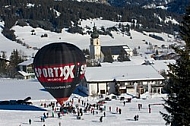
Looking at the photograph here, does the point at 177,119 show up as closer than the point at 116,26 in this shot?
Yes

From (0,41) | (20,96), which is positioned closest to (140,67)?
(20,96)

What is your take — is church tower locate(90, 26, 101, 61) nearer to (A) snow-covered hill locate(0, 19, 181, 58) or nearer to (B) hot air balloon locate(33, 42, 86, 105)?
(A) snow-covered hill locate(0, 19, 181, 58)

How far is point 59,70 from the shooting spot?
110 ft

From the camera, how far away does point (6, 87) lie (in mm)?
52688

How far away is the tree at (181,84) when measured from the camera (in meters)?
11.1

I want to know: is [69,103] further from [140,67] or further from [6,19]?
[6,19]

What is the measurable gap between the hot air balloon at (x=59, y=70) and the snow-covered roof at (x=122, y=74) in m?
13.1

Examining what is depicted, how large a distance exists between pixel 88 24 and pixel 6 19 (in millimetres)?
31867

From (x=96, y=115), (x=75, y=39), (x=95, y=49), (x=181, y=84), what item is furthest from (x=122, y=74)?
(x=75, y=39)

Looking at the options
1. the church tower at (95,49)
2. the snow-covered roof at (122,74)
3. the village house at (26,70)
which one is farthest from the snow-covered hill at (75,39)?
the snow-covered roof at (122,74)

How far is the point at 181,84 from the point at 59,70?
22.4 meters

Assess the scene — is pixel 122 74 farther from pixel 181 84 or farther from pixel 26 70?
pixel 181 84

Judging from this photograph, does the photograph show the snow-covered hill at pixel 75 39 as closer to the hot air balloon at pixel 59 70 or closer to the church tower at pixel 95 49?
the church tower at pixel 95 49

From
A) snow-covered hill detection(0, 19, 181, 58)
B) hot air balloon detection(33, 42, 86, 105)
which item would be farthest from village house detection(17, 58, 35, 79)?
snow-covered hill detection(0, 19, 181, 58)
